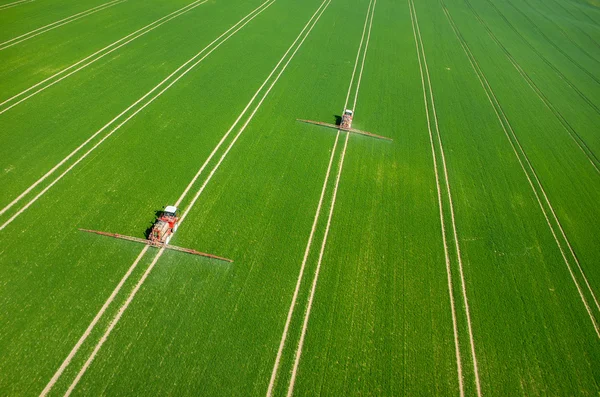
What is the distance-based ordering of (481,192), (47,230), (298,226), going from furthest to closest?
(481,192)
(298,226)
(47,230)

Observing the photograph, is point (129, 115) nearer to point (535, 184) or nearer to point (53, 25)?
point (53, 25)

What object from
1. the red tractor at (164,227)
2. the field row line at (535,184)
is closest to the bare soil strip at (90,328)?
the red tractor at (164,227)

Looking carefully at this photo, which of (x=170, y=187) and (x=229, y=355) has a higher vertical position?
(x=170, y=187)

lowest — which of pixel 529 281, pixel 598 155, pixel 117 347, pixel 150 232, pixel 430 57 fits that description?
pixel 117 347

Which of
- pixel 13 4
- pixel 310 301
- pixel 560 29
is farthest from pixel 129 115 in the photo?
pixel 560 29

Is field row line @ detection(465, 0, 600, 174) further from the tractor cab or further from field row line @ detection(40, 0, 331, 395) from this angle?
field row line @ detection(40, 0, 331, 395)

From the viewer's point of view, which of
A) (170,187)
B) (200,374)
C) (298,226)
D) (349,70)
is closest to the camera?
(200,374)

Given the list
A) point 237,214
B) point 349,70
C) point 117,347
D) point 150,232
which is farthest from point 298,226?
point 349,70

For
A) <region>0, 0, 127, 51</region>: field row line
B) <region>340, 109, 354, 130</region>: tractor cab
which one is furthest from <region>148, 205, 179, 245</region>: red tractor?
<region>0, 0, 127, 51</region>: field row line

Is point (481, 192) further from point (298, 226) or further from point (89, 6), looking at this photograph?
point (89, 6)
